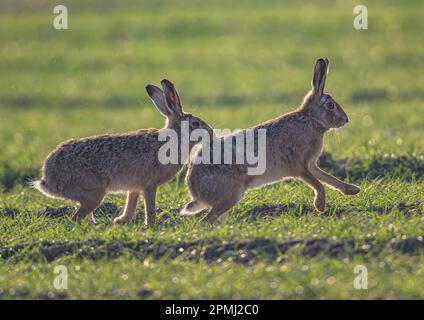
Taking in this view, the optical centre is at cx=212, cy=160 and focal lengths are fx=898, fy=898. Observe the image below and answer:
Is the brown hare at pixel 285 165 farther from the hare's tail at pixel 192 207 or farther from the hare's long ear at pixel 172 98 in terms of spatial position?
the hare's long ear at pixel 172 98

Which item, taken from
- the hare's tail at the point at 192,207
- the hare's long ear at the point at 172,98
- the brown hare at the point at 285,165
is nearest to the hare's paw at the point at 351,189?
the brown hare at the point at 285,165

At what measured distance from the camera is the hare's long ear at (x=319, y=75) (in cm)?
978

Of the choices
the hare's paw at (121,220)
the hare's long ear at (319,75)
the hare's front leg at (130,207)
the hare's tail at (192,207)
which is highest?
the hare's long ear at (319,75)

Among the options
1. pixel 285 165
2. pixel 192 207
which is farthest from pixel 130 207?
pixel 285 165

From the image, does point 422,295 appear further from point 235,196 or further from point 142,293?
point 235,196

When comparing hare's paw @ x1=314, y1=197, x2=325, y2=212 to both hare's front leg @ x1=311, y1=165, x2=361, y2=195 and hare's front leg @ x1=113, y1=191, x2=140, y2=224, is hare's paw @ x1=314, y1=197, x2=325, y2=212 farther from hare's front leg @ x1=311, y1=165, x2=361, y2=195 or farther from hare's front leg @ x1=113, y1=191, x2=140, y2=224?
hare's front leg @ x1=113, y1=191, x2=140, y2=224

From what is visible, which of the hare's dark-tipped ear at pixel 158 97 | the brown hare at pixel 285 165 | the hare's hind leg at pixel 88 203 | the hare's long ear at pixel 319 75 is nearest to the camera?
the brown hare at pixel 285 165

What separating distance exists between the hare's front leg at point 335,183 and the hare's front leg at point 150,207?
1813mm

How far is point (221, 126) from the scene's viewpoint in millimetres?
15516

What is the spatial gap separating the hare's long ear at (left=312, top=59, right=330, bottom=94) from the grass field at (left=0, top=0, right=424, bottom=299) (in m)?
1.21

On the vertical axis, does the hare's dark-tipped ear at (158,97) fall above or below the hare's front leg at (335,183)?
above

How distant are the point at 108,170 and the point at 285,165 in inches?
74.5

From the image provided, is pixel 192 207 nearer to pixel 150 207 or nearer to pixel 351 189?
pixel 150 207

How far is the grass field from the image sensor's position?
290 inches
